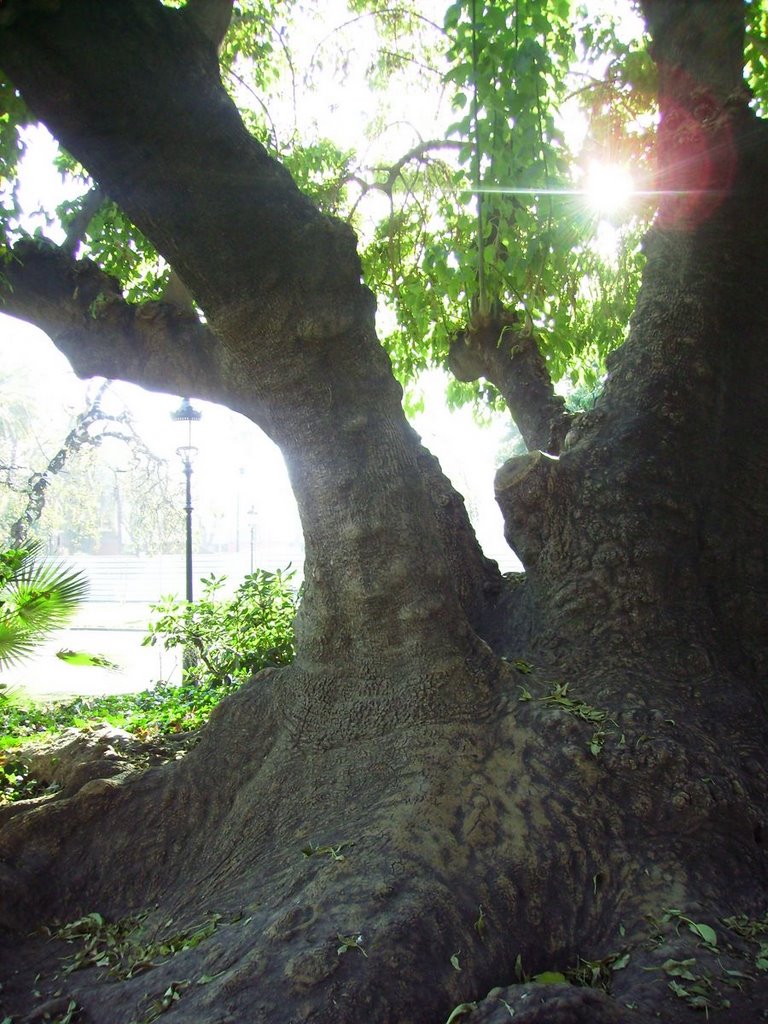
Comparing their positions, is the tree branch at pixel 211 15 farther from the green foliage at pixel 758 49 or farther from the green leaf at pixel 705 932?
the green leaf at pixel 705 932

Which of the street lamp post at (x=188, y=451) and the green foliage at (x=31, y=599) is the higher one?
the street lamp post at (x=188, y=451)

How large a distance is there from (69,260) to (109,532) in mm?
43005

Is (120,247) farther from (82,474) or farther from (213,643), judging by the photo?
(82,474)

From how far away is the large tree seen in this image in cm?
245

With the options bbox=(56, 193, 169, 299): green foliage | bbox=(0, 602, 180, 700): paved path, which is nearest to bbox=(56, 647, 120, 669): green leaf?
bbox=(0, 602, 180, 700): paved path

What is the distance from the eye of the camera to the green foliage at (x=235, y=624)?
6.91 meters

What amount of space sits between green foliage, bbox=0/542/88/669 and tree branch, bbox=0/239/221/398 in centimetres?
119

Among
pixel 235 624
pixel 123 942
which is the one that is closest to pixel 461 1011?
pixel 123 942

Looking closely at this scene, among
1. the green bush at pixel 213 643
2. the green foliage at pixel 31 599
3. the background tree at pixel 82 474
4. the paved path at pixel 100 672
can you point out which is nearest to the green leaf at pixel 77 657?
the green foliage at pixel 31 599

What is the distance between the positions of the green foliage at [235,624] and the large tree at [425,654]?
3074mm

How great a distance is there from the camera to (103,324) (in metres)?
4.45

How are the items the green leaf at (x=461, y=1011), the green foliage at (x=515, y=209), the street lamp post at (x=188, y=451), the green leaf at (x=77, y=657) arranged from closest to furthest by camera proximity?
the green leaf at (x=461, y=1011) < the green foliage at (x=515, y=209) < the green leaf at (x=77, y=657) < the street lamp post at (x=188, y=451)

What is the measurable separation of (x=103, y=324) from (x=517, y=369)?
294 centimetres

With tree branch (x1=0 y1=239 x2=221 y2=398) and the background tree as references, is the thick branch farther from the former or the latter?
the background tree
